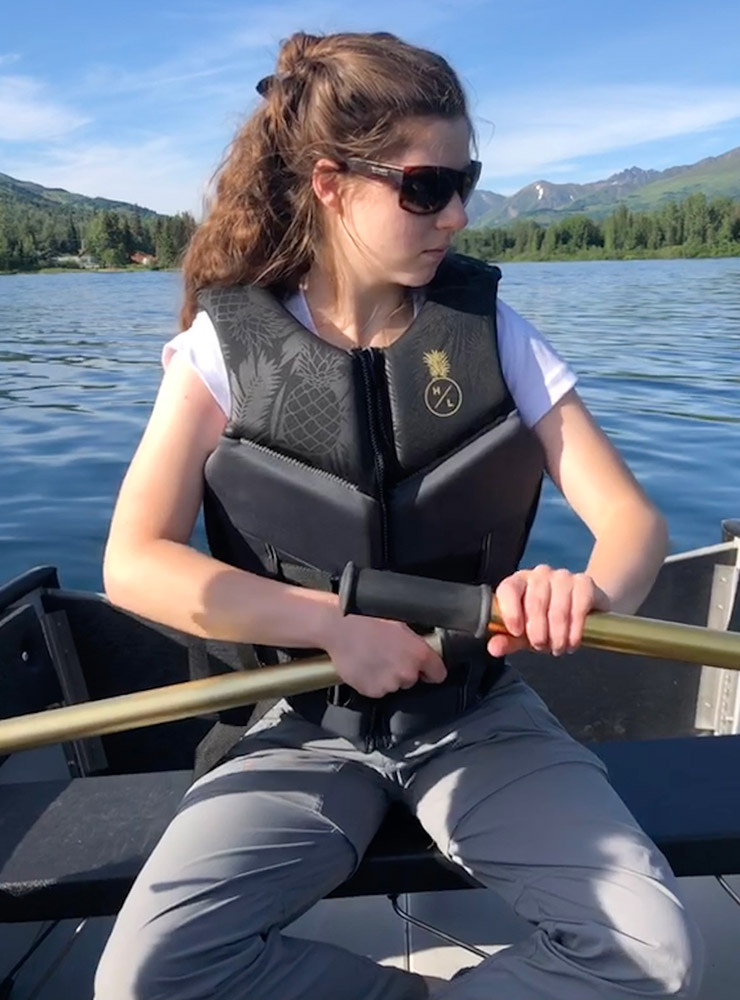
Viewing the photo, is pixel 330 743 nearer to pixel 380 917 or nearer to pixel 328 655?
Answer: pixel 328 655

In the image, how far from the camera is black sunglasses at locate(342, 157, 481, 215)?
185 centimetres

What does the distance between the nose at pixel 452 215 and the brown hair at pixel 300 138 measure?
0.14m

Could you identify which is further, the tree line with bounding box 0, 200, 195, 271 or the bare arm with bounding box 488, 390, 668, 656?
the tree line with bounding box 0, 200, 195, 271

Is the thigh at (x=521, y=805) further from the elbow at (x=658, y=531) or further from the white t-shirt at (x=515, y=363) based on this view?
the white t-shirt at (x=515, y=363)

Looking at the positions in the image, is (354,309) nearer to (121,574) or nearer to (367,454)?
(367,454)

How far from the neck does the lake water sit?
415mm

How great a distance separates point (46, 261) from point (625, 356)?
2119 inches

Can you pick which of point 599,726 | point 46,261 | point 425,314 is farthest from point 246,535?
point 46,261

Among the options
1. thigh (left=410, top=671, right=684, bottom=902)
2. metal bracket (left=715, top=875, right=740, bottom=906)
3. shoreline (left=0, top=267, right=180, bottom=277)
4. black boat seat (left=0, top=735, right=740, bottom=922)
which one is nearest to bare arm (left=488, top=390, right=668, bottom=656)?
thigh (left=410, top=671, right=684, bottom=902)

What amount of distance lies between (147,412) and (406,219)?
6.57 metres

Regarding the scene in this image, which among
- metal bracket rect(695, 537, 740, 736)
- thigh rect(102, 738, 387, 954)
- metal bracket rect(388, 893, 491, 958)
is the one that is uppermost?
thigh rect(102, 738, 387, 954)

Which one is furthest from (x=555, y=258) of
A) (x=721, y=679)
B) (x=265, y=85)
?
(x=265, y=85)

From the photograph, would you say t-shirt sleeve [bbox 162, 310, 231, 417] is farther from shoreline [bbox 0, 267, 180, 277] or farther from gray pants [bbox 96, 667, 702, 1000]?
shoreline [bbox 0, 267, 180, 277]

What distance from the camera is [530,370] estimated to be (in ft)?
6.48
